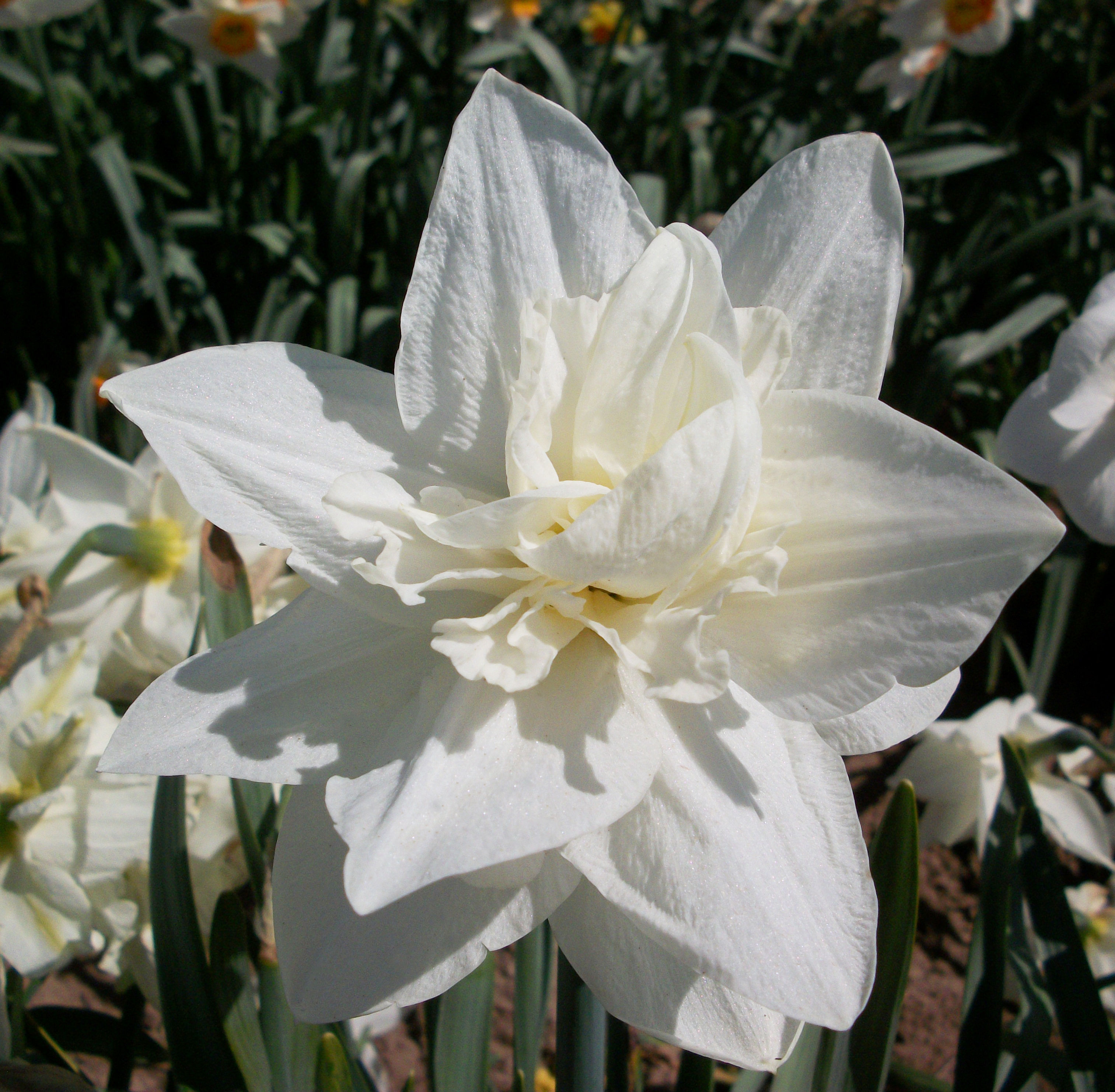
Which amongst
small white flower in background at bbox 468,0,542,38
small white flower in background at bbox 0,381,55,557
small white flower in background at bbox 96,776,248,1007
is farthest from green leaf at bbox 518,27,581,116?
small white flower in background at bbox 96,776,248,1007

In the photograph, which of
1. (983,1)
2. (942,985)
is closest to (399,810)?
(942,985)

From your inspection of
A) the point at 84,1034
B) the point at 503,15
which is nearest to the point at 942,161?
the point at 503,15

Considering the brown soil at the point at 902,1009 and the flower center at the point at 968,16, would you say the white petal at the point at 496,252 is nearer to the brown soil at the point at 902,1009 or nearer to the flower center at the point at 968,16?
the brown soil at the point at 902,1009

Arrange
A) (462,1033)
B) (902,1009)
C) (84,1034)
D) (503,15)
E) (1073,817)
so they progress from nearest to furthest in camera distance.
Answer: (462,1033), (84,1034), (1073,817), (902,1009), (503,15)

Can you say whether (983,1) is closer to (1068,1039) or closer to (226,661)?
(1068,1039)

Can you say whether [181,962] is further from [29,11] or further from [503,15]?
[503,15]

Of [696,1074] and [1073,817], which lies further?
[1073,817]

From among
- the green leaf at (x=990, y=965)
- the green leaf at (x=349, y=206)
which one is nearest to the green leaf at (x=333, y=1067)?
the green leaf at (x=990, y=965)
